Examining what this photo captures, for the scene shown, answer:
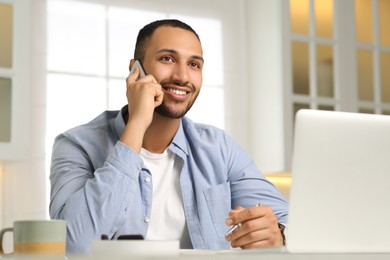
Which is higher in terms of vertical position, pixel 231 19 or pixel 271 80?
pixel 231 19

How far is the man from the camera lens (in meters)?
2.02

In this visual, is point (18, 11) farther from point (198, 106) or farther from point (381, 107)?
point (381, 107)

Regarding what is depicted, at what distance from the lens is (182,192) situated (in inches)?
89.6

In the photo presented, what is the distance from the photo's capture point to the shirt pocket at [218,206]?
2297mm

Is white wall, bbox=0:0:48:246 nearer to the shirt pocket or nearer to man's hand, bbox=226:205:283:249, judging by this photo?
the shirt pocket

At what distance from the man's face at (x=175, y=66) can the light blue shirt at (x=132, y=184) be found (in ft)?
0.30

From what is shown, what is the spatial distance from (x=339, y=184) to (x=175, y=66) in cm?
121

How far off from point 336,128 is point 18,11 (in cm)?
232

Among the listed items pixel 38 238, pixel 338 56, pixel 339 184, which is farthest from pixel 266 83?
pixel 38 238

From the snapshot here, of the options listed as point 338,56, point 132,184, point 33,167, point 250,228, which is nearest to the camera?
point 250,228

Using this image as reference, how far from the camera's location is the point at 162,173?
234 centimetres

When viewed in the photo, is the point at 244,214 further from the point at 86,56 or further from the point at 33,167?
the point at 86,56

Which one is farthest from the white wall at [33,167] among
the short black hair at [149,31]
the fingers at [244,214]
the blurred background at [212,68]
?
the fingers at [244,214]

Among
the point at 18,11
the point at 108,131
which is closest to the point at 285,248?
the point at 108,131
